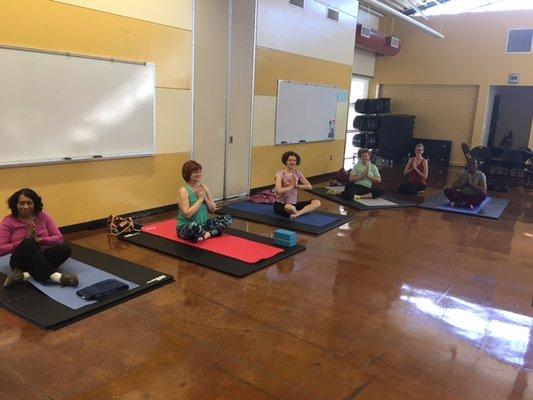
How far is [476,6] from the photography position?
35.9ft

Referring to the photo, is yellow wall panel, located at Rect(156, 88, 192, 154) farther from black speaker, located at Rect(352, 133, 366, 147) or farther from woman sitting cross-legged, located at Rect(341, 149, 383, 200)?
black speaker, located at Rect(352, 133, 366, 147)

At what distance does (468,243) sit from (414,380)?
2.98 meters

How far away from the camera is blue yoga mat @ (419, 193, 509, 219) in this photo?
630 centimetres

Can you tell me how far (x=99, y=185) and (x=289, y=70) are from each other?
391 centimetres

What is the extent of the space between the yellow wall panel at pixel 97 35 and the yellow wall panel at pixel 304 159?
1.96 m

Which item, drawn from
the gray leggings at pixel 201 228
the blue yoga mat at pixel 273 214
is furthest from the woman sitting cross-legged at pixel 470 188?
the gray leggings at pixel 201 228

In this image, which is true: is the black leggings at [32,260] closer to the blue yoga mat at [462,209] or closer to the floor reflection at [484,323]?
the floor reflection at [484,323]

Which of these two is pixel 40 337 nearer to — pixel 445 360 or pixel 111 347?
pixel 111 347

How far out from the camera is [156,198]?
5.48 meters

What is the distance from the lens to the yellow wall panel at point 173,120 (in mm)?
5289

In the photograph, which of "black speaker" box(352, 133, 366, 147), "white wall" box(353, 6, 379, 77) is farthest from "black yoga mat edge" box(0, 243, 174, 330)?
"white wall" box(353, 6, 379, 77)

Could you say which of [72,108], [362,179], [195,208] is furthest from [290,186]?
[72,108]

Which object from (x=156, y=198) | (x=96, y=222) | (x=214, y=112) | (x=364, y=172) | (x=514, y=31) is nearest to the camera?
(x=96, y=222)

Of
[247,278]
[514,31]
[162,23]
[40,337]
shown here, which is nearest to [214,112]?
[162,23]
